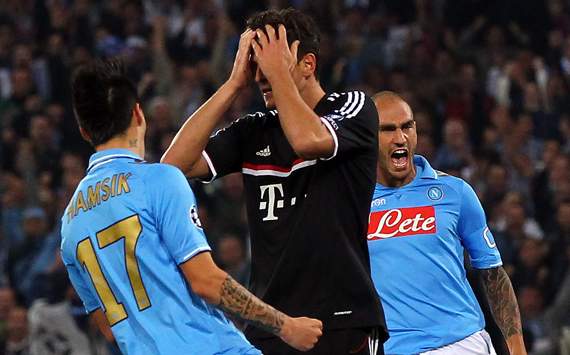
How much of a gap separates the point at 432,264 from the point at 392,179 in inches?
21.6

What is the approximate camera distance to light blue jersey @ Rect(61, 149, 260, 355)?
4.07 metres

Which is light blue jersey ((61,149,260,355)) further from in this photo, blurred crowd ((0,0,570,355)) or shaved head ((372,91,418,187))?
blurred crowd ((0,0,570,355))

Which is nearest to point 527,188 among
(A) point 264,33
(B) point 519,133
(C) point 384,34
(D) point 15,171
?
(B) point 519,133

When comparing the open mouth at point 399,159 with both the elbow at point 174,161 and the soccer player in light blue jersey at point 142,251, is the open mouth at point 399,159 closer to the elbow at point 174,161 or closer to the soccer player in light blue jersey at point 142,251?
the elbow at point 174,161

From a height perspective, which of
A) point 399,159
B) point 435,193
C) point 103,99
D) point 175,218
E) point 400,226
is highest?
point 103,99

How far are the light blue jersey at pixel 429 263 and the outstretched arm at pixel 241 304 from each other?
175cm

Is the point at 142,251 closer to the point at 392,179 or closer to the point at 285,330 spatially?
the point at 285,330

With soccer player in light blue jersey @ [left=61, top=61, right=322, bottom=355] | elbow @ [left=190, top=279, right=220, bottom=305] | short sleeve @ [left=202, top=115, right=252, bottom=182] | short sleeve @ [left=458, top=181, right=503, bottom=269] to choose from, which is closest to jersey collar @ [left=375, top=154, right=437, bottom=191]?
short sleeve @ [left=458, top=181, right=503, bottom=269]

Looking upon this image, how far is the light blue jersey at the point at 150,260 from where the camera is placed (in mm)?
4070

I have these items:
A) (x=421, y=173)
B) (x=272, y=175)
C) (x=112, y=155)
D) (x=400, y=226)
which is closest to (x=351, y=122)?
(x=272, y=175)

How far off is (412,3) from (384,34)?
0.77 meters

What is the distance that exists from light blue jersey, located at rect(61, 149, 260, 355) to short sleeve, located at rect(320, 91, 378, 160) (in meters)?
0.72

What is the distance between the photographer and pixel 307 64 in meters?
4.78

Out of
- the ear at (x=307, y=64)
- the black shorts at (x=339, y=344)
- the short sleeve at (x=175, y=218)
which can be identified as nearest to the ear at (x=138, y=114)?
the short sleeve at (x=175, y=218)
